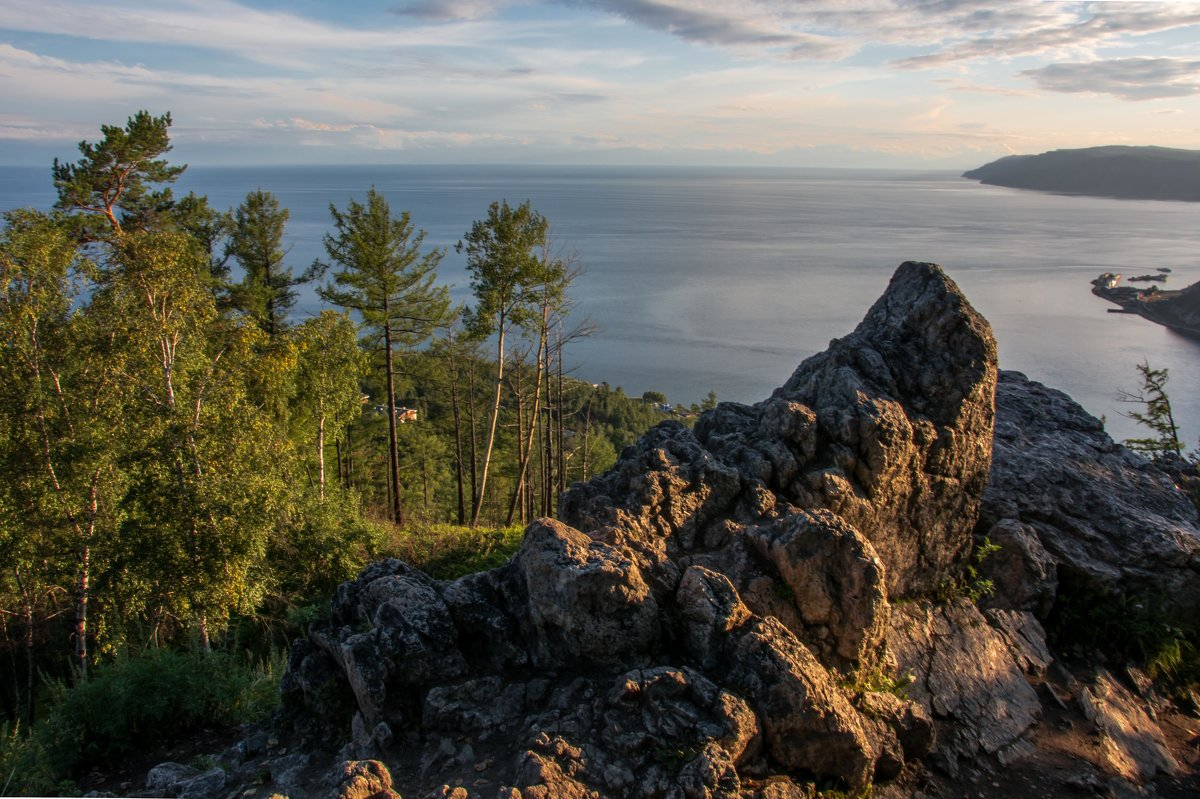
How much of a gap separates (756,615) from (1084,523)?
22.5 ft

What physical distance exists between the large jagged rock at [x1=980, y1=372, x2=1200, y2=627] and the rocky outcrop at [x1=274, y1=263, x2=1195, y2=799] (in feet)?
0.17

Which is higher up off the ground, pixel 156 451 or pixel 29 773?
pixel 156 451

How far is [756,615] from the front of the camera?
6.51 metres

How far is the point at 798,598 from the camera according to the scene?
7.07 m

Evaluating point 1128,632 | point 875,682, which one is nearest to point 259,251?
point 875,682

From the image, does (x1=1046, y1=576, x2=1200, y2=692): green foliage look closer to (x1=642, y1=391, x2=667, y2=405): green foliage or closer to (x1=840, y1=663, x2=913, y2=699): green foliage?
(x1=840, y1=663, x2=913, y2=699): green foliage

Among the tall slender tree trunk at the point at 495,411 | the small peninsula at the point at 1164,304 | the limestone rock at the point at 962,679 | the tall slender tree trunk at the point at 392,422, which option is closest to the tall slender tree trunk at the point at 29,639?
the tall slender tree trunk at the point at 392,422

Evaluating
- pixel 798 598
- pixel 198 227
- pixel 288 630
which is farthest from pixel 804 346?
pixel 798 598

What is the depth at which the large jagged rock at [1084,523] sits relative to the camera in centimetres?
962

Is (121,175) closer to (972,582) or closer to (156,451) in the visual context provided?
(156,451)

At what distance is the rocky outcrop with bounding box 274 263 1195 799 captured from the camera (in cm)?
561

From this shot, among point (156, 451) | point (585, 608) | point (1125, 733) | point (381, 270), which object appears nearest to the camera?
point (585, 608)

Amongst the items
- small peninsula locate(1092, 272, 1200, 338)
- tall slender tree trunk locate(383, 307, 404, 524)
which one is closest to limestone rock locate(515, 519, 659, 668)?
tall slender tree trunk locate(383, 307, 404, 524)

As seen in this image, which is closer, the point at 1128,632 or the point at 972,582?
the point at 1128,632
